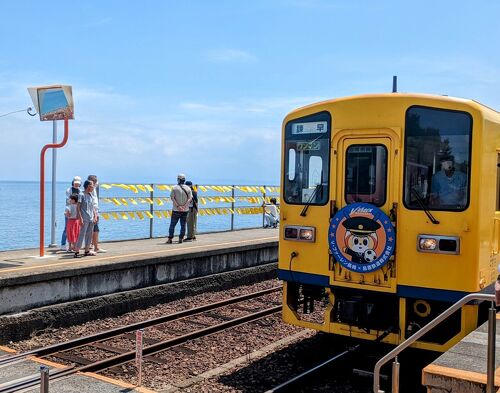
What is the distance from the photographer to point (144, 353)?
7820 mm

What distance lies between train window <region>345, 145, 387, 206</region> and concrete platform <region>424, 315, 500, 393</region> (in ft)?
6.73

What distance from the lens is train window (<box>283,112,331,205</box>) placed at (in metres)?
6.98

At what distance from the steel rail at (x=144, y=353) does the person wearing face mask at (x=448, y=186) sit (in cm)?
422

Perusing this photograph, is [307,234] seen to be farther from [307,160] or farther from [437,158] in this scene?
[437,158]

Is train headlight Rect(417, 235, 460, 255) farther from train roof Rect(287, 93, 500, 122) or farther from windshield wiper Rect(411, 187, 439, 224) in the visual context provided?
train roof Rect(287, 93, 500, 122)

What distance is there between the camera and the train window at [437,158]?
609cm

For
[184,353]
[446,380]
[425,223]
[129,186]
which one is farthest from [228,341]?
[129,186]

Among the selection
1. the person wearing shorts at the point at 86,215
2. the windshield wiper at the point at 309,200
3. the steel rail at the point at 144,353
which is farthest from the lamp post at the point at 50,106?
the windshield wiper at the point at 309,200

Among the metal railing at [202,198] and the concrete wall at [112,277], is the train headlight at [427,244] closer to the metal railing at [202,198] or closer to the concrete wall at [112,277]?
the concrete wall at [112,277]

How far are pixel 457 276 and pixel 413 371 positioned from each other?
1843mm

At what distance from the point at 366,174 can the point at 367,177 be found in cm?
4

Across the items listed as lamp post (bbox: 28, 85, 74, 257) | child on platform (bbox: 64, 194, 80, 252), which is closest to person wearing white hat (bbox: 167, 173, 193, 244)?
child on platform (bbox: 64, 194, 80, 252)

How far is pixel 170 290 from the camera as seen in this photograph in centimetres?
1141

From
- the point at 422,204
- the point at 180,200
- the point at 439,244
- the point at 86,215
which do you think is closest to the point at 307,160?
the point at 422,204
